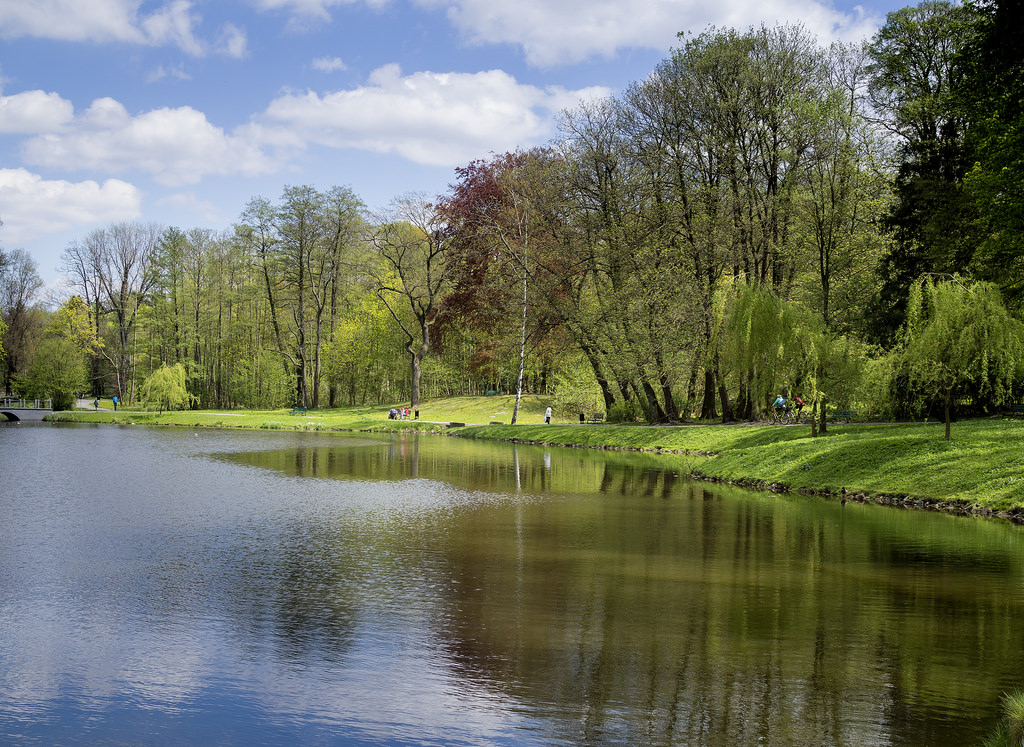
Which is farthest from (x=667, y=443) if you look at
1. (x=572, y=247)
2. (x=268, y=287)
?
(x=268, y=287)

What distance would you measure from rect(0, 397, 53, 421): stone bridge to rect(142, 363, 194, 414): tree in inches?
381

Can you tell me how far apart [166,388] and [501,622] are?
57.9 metres

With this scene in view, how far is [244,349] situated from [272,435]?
32.9 metres

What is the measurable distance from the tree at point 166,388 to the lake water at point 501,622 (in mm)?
43466

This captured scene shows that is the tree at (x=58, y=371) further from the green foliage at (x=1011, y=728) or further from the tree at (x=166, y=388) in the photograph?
the green foliage at (x=1011, y=728)

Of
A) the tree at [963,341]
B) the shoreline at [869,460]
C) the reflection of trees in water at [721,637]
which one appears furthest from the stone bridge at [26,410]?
the tree at [963,341]

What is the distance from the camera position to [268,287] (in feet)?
223

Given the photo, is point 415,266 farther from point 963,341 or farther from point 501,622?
point 501,622

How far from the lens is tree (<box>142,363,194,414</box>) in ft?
202

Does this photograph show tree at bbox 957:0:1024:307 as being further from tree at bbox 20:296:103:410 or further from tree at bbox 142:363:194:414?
tree at bbox 20:296:103:410

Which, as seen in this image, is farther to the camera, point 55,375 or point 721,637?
point 55,375

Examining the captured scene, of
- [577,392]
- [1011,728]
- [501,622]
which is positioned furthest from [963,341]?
[577,392]

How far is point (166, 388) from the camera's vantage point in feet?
201

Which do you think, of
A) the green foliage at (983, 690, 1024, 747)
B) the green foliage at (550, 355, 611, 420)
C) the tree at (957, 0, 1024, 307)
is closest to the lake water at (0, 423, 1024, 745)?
the green foliage at (983, 690, 1024, 747)
